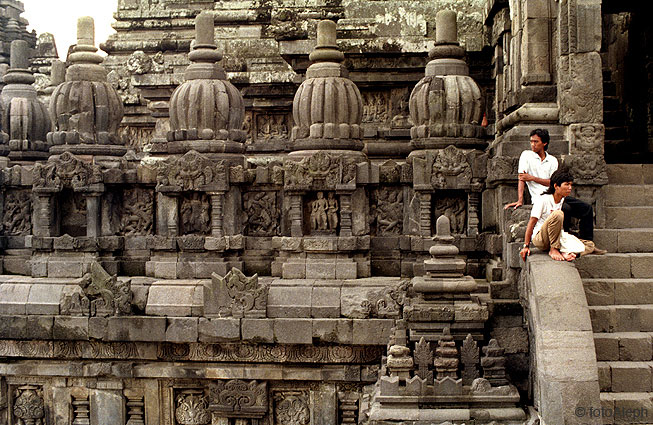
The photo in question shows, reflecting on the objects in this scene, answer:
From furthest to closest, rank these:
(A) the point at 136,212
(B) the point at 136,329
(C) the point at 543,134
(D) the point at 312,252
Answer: (A) the point at 136,212, (D) the point at 312,252, (B) the point at 136,329, (C) the point at 543,134

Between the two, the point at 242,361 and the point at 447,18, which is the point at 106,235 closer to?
the point at 242,361

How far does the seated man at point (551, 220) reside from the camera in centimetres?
927

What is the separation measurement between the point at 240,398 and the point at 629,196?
538 cm

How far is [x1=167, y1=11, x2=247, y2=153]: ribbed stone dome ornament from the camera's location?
39.1 ft

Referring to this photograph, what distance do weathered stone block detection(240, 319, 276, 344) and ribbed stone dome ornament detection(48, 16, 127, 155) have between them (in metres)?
3.49

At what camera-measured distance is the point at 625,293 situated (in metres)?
9.70

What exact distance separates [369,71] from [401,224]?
4.19 meters

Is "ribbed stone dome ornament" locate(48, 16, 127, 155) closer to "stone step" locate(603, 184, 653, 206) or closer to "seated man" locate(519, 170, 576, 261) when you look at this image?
"seated man" locate(519, 170, 576, 261)

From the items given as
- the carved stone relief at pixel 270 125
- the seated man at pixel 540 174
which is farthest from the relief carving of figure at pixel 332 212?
the carved stone relief at pixel 270 125

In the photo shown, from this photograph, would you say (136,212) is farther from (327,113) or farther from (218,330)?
(327,113)

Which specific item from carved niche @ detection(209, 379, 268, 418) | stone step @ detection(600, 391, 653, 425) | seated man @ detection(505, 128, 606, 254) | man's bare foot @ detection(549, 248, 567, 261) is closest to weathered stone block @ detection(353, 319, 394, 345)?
carved niche @ detection(209, 379, 268, 418)

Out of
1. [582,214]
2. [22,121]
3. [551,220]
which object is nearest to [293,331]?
[551,220]

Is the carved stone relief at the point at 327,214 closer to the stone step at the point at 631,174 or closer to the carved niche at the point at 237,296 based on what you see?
the carved niche at the point at 237,296

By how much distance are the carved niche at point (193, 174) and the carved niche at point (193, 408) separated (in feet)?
8.60
